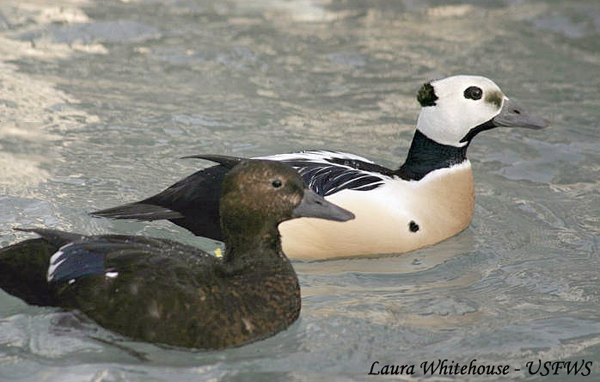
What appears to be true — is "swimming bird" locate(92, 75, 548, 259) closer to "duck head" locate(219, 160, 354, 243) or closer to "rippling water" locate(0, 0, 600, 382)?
"rippling water" locate(0, 0, 600, 382)

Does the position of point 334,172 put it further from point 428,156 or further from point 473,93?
point 473,93

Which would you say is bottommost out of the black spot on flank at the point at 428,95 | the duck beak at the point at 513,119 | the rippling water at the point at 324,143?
the rippling water at the point at 324,143

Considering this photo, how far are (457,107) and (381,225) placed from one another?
1.04 m

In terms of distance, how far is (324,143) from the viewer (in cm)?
904

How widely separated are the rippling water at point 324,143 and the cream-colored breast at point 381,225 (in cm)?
11

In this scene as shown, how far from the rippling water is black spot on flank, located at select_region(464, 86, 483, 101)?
3.16 ft

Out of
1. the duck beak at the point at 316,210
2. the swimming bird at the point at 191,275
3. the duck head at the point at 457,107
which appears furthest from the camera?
the duck head at the point at 457,107

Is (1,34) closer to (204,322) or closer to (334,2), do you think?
(334,2)

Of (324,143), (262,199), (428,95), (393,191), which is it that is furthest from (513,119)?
(262,199)

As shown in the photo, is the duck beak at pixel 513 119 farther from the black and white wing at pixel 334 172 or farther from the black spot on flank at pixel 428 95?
the black and white wing at pixel 334 172

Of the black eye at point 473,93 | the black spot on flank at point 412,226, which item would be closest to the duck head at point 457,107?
the black eye at point 473,93

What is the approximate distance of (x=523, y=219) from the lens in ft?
25.3

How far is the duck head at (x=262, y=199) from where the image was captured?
546 centimetres

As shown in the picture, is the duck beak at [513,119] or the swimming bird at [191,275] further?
the duck beak at [513,119]
